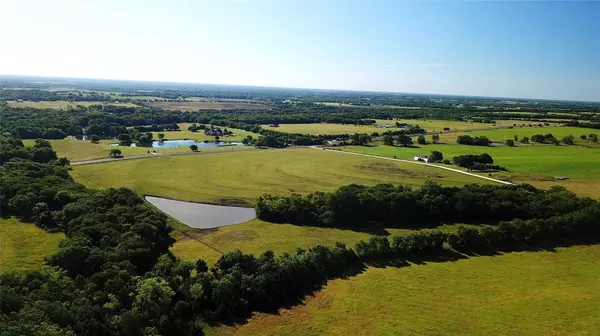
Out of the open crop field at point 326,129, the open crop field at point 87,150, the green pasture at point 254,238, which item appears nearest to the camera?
the green pasture at point 254,238

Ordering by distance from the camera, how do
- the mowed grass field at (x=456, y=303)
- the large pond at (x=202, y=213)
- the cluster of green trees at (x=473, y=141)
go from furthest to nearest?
1. the cluster of green trees at (x=473, y=141)
2. the large pond at (x=202, y=213)
3. the mowed grass field at (x=456, y=303)

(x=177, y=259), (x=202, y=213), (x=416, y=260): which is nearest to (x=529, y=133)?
(x=416, y=260)

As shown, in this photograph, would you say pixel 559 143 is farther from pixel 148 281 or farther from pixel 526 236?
pixel 148 281

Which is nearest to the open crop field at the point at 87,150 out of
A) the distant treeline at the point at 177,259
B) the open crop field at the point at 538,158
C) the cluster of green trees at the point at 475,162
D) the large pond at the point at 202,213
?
the distant treeline at the point at 177,259

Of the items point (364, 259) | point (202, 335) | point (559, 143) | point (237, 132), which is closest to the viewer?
point (202, 335)

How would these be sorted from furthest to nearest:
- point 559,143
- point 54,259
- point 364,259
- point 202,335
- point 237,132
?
point 237,132, point 559,143, point 364,259, point 54,259, point 202,335

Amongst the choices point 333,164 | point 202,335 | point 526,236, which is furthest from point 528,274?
point 333,164

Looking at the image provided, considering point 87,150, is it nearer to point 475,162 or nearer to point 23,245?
point 23,245

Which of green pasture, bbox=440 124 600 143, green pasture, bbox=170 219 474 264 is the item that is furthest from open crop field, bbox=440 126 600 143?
green pasture, bbox=170 219 474 264

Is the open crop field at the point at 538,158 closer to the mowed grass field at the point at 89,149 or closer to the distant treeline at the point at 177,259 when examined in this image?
the distant treeline at the point at 177,259
